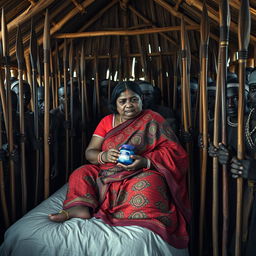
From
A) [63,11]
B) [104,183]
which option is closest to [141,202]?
[104,183]

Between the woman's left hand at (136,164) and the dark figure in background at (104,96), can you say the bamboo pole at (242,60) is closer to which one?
the woman's left hand at (136,164)

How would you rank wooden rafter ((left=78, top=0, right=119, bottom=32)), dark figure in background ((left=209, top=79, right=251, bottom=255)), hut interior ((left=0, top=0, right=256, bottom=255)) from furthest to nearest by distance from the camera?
wooden rafter ((left=78, top=0, right=119, bottom=32)) < hut interior ((left=0, top=0, right=256, bottom=255)) < dark figure in background ((left=209, top=79, right=251, bottom=255))

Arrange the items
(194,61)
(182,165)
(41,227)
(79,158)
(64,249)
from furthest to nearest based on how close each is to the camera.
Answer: (194,61) < (79,158) < (182,165) < (41,227) < (64,249)

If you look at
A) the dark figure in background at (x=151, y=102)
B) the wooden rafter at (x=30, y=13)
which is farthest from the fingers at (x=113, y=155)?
the wooden rafter at (x=30, y=13)

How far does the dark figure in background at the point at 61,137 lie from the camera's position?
2727mm

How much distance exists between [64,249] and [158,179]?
2.39 ft

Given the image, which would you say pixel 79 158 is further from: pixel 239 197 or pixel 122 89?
pixel 239 197

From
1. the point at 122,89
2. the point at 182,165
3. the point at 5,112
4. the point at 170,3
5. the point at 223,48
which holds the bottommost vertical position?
the point at 182,165

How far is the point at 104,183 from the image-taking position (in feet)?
6.23

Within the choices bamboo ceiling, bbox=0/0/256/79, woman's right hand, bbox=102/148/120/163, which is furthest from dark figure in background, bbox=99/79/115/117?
woman's right hand, bbox=102/148/120/163

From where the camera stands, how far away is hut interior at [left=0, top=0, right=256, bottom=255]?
201 cm

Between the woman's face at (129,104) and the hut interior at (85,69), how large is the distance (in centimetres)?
38

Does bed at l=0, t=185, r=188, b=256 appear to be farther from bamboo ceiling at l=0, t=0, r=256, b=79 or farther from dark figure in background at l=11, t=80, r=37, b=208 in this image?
bamboo ceiling at l=0, t=0, r=256, b=79

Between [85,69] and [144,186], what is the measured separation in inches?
83.3
